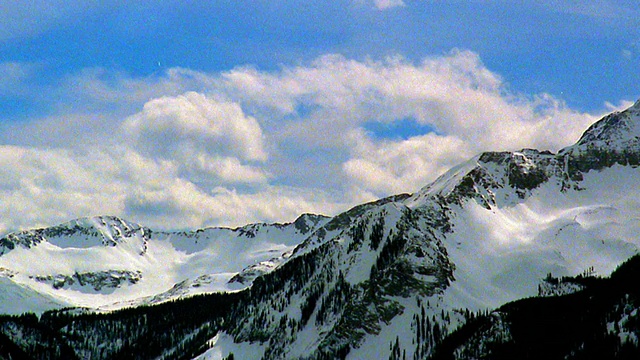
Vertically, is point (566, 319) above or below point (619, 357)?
above

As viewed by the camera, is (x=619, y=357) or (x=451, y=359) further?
(x=451, y=359)

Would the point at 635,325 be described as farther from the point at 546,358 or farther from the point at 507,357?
the point at 507,357

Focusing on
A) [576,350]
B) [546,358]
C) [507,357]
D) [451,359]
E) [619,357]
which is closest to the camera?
[619,357]

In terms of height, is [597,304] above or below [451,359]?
above

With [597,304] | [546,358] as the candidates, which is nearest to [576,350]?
[546,358]

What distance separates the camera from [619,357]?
5281 inches

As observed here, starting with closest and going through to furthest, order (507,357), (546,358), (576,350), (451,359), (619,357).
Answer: (619,357) < (576,350) < (546,358) < (507,357) < (451,359)

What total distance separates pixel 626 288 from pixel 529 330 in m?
28.0

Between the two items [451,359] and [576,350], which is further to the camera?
[451,359]

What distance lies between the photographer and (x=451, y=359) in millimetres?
190250

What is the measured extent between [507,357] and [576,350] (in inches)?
1072

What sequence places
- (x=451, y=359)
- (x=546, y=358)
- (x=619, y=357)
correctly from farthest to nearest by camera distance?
(x=451, y=359) < (x=546, y=358) < (x=619, y=357)

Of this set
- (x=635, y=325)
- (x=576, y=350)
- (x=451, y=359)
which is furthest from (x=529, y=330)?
(x=635, y=325)

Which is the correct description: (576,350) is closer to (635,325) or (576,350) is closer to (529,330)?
(635,325)
